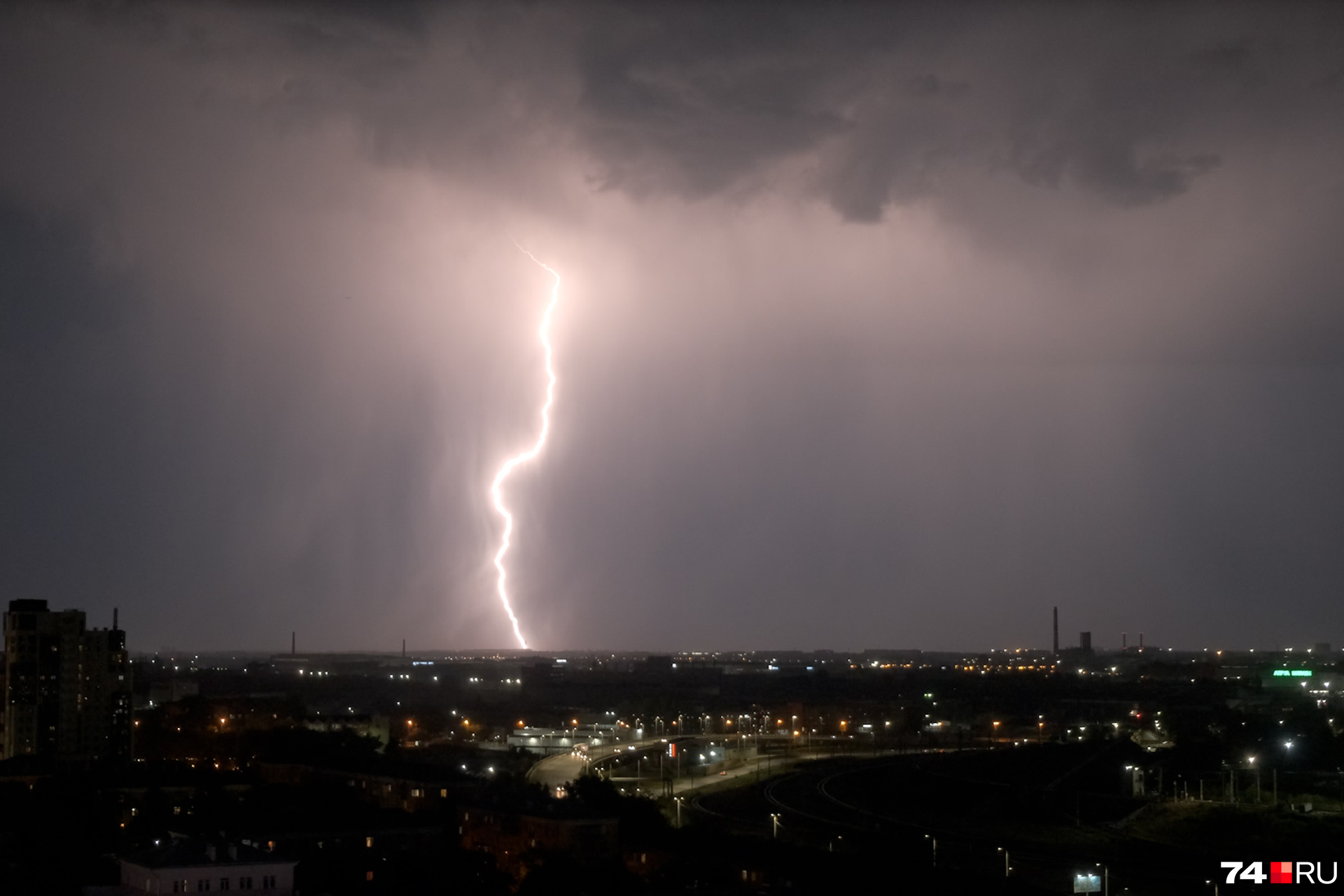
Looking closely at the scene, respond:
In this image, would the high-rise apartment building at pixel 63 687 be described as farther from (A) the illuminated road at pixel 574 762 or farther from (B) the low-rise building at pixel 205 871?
(B) the low-rise building at pixel 205 871

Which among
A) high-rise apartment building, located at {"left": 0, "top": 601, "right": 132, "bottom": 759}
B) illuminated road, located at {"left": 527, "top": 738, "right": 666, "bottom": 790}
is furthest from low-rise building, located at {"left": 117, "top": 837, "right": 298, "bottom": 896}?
high-rise apartment building, located at {"left": 0, "top": 601, "right": 132, "bottom": 759}

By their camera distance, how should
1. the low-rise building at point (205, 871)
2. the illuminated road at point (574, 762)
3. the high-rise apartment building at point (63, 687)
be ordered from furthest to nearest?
the high-rise apartment building at point (63, 687) → the illuminated road at point (574, 762) → the low-rise building at point (205, 871)

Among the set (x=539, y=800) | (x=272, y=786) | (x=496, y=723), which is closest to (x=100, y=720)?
(x=496, y=723)

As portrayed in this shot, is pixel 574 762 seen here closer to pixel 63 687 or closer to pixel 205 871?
A: pixel 63 687

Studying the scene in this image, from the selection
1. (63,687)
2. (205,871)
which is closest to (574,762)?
(63,687)

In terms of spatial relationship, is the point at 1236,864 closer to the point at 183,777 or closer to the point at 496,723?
the point at 183,777

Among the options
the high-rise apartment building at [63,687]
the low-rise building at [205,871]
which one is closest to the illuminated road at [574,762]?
the low-rise building at [205,871]

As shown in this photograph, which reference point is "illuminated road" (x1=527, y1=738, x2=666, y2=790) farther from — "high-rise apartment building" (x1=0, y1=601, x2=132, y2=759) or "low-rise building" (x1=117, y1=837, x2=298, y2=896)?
"high-rise apartment building" (x1=0, y1=601, x2=132, y2=759)

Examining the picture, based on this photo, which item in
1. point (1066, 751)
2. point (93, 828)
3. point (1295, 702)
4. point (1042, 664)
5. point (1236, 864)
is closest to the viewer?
point (1236, 864)
